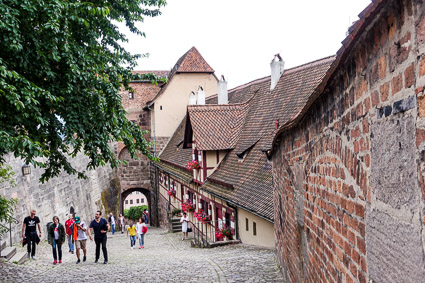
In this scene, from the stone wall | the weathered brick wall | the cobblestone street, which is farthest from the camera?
the stone wall

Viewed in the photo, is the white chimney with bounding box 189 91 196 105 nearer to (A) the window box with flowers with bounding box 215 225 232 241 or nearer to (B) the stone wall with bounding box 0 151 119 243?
(B) the stone wall with bounding box 0 151 119 243

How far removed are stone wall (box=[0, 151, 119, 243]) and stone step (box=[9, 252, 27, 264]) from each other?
4.26 ft

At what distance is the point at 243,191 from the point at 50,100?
7648 mm

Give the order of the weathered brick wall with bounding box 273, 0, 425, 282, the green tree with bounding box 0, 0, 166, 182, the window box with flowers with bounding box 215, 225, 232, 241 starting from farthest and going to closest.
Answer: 1. the window box with flowers with bounding box 215, 225, 232, 241
2. the green tree with bounding box 0, 0, 166, 182
3. the weathered brick wall with bounding box 273, 0, 425, 282

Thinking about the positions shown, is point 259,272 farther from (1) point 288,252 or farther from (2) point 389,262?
(2) point 389,262

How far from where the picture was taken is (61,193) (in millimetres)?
20250

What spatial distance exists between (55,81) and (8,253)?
557cm

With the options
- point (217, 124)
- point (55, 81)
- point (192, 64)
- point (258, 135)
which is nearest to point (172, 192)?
point (217, 124)

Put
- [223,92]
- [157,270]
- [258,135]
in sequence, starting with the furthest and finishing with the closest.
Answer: [223,92], [258,135], [157,270]

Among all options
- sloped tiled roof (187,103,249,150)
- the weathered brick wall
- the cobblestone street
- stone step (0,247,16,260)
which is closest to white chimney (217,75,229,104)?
sloped tiled roof (187,103,249,150)

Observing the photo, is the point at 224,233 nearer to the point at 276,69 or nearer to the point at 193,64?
the point at 276,69

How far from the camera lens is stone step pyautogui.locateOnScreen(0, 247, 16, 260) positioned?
36.1 feet

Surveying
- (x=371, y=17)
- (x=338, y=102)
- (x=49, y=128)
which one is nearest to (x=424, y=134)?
(x=371, y=17)

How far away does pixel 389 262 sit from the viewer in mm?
2301
